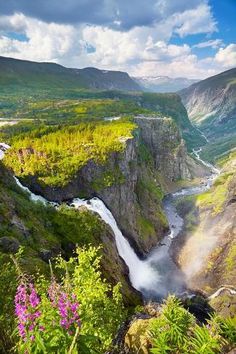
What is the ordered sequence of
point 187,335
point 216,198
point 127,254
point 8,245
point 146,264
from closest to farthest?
point 187,335, point 8,245, point 127,254, point 146,264, point 216,198

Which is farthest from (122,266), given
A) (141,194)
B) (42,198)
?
(141,194)

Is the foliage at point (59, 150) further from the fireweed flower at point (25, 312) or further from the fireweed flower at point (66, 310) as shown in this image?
the fireweed flower at point (25, 312)

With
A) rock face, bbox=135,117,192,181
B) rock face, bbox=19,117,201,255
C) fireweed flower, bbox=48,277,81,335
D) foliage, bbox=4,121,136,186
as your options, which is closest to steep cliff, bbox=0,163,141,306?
rock face, bbox=19,117,201,255

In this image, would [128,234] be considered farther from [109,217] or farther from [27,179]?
[27,179]

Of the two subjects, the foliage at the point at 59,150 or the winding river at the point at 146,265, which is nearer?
the winding river at the point at 146,265

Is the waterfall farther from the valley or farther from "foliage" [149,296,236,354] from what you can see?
"foliage" [149,296,236,354]

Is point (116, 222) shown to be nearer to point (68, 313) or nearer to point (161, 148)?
point (68, 313)

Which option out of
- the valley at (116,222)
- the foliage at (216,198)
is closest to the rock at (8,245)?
the valley at (116,222)

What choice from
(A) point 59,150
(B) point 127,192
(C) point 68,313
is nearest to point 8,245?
(C) point 68,313
